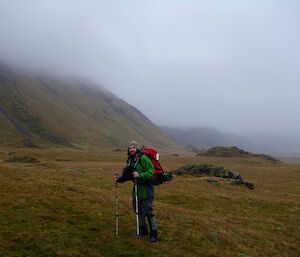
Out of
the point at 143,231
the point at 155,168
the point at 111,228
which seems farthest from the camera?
the point at 111,228

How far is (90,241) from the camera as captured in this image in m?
16.6

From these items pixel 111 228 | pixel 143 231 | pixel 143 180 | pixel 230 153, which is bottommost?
pixel 111 228

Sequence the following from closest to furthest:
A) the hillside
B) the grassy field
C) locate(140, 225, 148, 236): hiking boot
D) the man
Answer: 1. the grassy field
2. the man
3. locate(140, 225, 148, 236): hiking boot
4. the hillside

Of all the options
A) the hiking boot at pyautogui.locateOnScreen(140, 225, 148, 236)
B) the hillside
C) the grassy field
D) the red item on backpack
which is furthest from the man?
the hillside

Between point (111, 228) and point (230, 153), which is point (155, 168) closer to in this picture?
point (111, 228)

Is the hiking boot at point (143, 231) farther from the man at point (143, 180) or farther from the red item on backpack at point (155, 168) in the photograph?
the red item on backpack at point (155, 168)

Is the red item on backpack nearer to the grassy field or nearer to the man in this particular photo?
the man

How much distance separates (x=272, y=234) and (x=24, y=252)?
1556 cm

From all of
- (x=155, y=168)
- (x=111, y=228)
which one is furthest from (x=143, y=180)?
(x=111, y=228)

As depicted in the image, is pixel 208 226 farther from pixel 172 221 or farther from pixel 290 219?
pixel 290 219

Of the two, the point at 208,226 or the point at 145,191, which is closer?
the point at 145,191

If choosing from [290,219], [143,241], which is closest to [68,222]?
[143,241]

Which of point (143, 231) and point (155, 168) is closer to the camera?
point (155, 168)

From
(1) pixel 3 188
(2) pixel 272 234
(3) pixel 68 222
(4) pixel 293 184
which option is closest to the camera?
(3) pixel 68 222
